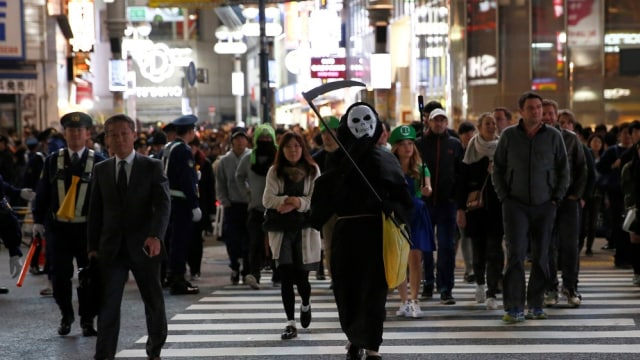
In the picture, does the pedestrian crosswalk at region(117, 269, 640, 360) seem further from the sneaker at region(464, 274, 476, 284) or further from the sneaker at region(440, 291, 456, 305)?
the sneaker at region(464, 274, 476, 284)

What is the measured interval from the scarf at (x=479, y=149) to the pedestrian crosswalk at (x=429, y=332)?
5.24 ft

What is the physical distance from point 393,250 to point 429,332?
8.37 ft

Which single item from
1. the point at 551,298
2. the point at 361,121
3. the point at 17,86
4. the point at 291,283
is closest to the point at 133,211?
the point at 361,121

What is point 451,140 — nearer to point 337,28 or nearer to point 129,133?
point 129,133

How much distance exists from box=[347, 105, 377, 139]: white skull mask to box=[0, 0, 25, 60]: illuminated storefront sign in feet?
91.0

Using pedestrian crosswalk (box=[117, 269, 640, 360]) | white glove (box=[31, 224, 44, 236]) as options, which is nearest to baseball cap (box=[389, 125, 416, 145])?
pedestrian crosswalk (box=[117, 269, 640, 360])

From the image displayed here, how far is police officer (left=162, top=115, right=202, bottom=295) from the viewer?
1427cm

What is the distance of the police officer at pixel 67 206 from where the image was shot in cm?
1105

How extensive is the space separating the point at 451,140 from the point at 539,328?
116 inches

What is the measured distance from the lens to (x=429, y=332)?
10867mm

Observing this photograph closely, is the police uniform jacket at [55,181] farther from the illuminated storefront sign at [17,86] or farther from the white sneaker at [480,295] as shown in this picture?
the illuminated storefront sign at [17,86]

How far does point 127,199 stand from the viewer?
8.92 metres

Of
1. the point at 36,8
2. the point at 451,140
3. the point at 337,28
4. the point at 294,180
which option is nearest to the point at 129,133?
the point at 294,180

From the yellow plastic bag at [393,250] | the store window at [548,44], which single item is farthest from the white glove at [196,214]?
the store window at [548,44]
